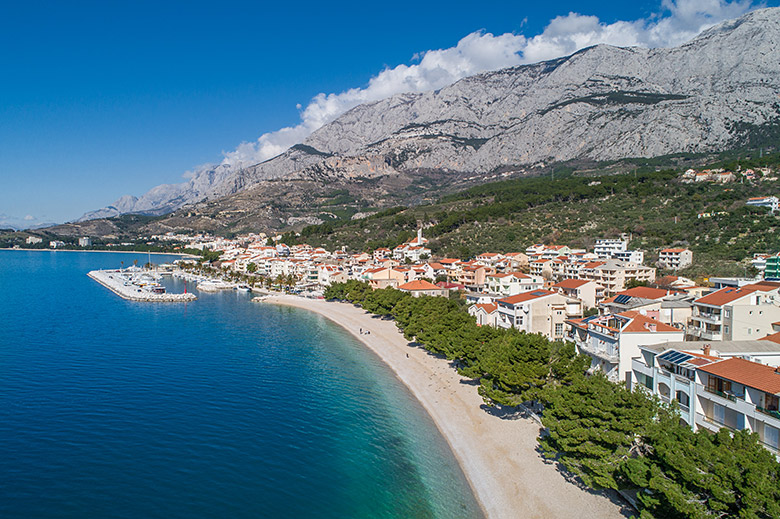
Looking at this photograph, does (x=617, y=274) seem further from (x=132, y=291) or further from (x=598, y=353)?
(x=132, y=291)

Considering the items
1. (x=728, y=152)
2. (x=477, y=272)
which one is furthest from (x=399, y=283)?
(x=728, y=152)

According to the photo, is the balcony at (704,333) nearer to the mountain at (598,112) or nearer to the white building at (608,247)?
the white building at (608,247)

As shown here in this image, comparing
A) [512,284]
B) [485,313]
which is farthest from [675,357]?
[512,284]

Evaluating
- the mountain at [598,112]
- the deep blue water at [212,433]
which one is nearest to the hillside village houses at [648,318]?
the deep blue water at [212,433]

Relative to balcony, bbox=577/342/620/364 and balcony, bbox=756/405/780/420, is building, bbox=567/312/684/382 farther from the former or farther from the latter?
balcony, bbox=756/405/780/420

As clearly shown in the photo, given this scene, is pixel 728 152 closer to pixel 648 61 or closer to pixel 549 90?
pixel 648 61
